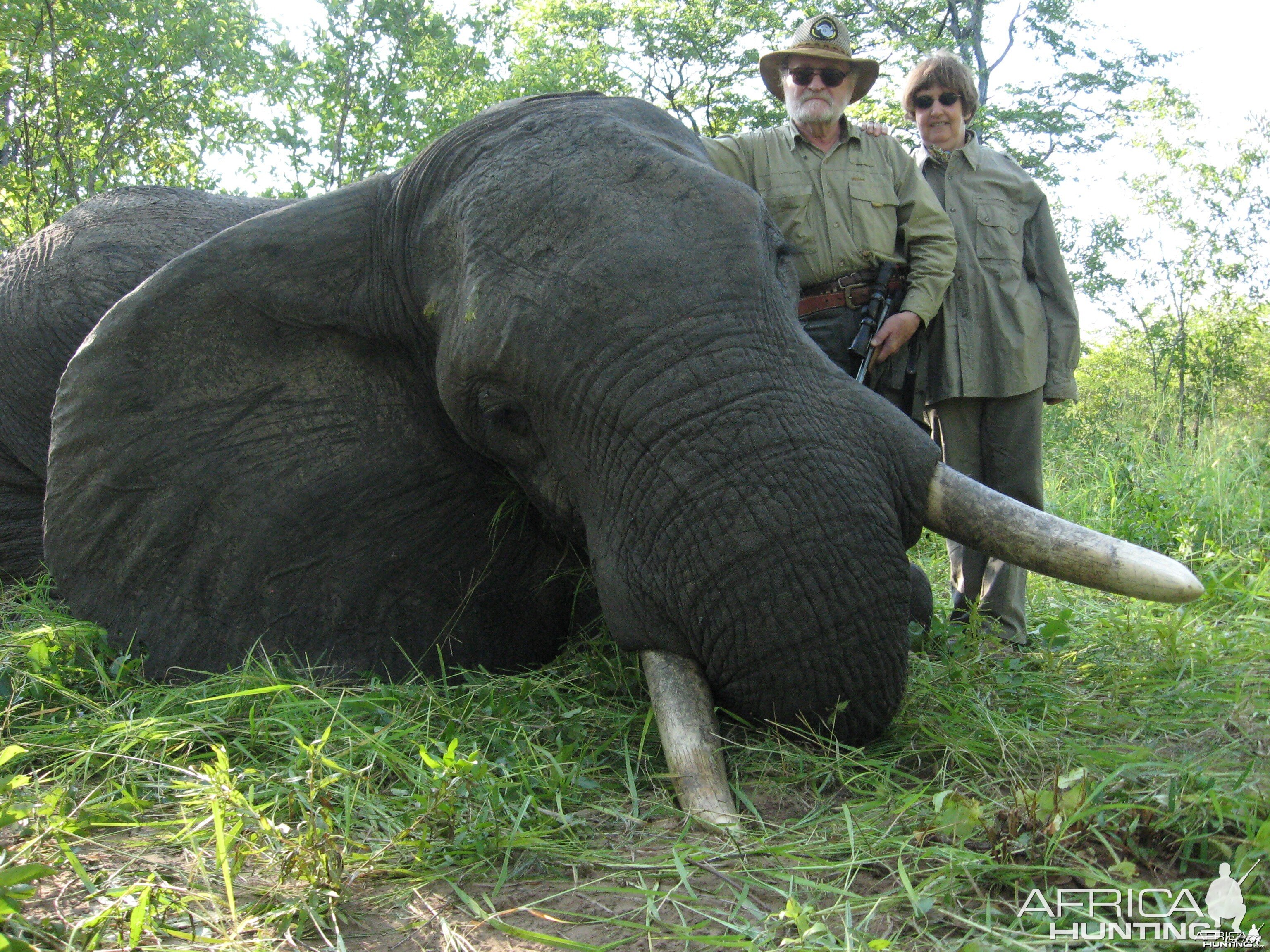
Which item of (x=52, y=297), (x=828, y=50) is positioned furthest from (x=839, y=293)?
(x=52, y=297)

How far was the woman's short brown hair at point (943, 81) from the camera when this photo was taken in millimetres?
5016

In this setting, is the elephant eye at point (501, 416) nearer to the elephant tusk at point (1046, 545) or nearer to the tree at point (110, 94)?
the elephant tusk at point (1046, 545)

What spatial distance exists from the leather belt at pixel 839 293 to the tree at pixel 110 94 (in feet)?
27.1

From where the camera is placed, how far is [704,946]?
2164 mm

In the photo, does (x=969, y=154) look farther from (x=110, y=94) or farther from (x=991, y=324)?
(x=110, y=94)

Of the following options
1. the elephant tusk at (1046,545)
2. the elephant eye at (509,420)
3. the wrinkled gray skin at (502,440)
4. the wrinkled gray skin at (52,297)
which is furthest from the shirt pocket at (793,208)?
the wrinkled gray skin at (52,297)

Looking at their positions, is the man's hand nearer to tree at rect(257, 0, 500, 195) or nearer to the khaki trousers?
the khaki trousers

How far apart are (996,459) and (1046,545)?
242 cm

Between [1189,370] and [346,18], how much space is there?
1064 centimetres

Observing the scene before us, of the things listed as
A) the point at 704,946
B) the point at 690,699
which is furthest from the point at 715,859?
the point at 690,699

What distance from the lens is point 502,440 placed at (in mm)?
3422

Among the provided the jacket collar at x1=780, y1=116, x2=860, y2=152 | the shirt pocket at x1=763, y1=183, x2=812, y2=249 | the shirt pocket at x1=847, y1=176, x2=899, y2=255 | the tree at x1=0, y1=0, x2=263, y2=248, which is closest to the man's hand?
the shirt pocket at x1=847, y1=176, x2=899, y2=255

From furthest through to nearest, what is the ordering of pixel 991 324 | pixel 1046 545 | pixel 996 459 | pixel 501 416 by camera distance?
pixel 996 459 → pixel 991 324 → pixel 501 416 → pixel 1046 545

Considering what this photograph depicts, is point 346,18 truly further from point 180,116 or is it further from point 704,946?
point 704,946
